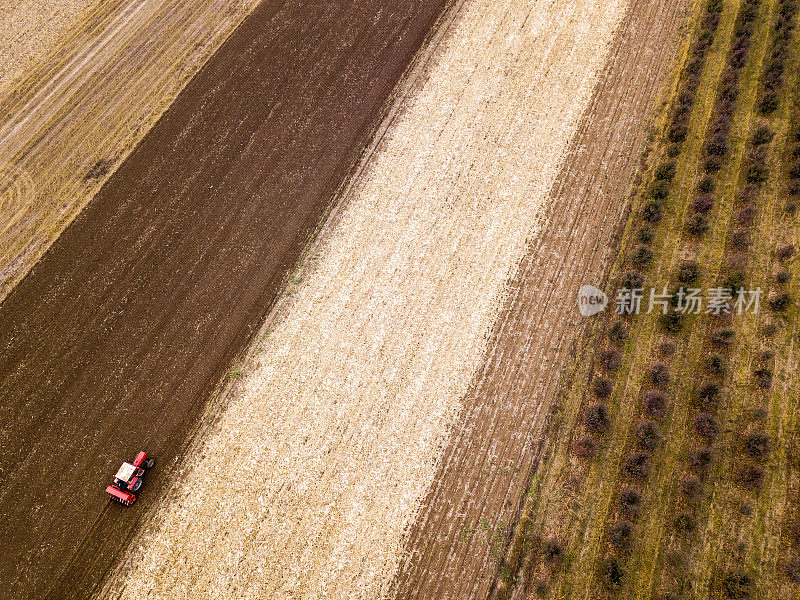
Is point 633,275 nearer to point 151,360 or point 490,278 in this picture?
point 490,278

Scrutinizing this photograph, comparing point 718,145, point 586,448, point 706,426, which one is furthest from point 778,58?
point 586,448

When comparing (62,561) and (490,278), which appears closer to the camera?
(62,561)

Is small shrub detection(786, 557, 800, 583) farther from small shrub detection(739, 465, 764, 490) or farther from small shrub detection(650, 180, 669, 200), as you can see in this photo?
small shrub detection(650, 180, 669, 200)

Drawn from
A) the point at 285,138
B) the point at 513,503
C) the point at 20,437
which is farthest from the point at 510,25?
the point at 20,437

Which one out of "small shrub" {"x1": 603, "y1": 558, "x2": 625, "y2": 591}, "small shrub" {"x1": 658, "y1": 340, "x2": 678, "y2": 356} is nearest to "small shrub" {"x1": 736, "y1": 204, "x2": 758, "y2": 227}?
"small shrub" {"x1": 658, "y1": 340, "x2": 678, "y2": 356}

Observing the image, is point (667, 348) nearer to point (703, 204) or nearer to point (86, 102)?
point (703, 204)

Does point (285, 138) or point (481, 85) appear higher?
point (285, 138)

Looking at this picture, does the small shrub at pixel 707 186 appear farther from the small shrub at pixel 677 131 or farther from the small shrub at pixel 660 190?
the small shrub at pixel 677 131
